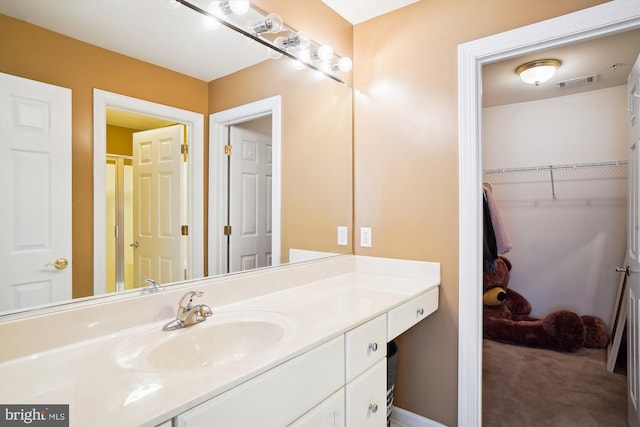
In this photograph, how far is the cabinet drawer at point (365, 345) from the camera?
1.11 metres

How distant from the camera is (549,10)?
1479 mm

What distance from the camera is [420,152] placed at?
5.96 feet

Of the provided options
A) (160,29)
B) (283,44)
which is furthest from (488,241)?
(160,29)

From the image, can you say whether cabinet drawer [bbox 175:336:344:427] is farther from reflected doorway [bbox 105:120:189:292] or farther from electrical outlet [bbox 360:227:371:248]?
electrical outlet [bbox 360:227:371:248]

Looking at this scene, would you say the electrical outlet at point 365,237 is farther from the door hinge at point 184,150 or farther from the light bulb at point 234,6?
the light bulb at point 234,6

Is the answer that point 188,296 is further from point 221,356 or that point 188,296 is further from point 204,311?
point 221,356

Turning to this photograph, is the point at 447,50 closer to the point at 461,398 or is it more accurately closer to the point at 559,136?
the point at 461,398

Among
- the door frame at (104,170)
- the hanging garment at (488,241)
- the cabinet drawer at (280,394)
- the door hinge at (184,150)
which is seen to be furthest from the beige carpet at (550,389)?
the door hinge at (184,150)

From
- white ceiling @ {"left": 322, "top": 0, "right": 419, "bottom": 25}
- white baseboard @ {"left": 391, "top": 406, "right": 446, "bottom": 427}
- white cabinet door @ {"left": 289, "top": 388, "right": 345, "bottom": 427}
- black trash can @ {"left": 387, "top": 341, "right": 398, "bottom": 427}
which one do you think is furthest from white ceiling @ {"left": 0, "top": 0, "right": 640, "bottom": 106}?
white baseboard @ {"left": 391, "top": 406, "right": 446, "bottom": 427}

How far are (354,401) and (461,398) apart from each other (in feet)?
Result: 2.75

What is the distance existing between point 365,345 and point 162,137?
1.03 meters

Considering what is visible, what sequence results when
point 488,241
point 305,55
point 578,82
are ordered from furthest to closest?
point 578,82 → point 488,241 → point 305,55

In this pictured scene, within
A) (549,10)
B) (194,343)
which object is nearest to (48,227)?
(194,343)

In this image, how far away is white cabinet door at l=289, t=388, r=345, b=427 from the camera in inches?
36.9
